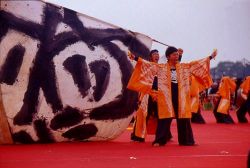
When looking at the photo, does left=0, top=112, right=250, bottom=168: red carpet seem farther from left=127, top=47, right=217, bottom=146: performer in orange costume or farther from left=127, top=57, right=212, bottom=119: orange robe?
left=127, top=57, right=212, bottom=119: orange robe

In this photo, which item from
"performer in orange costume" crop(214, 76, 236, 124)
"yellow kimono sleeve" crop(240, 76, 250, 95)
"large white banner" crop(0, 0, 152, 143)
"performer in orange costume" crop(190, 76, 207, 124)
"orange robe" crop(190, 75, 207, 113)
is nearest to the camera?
"large white banner" crop(0, 0, 152, 143)

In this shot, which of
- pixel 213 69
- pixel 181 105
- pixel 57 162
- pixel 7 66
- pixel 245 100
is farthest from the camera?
pixel 213 69

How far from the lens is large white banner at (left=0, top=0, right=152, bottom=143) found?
22.4 ft

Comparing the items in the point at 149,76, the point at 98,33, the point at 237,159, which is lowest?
the point at 237,159

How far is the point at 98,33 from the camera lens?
7562 millimetres

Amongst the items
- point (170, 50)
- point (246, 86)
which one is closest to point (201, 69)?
point (170, 50)

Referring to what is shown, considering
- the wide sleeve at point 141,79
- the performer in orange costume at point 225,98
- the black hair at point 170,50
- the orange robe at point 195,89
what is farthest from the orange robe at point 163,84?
the performer in orange costume at point 225,98

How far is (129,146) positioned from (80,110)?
36.3 inches

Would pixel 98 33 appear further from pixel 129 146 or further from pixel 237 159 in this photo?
pixel 237 159

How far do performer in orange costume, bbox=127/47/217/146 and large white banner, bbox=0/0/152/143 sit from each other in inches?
22.3

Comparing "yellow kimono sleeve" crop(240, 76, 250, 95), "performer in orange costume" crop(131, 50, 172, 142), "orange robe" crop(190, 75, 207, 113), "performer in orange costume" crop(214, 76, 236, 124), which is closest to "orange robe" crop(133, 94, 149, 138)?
"performer in orange costume" crop(131, 50, 172, 142)

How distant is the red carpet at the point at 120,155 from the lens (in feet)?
16.5

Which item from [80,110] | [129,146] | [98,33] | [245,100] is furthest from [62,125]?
[245,100]

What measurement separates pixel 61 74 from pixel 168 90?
1.59 metres
